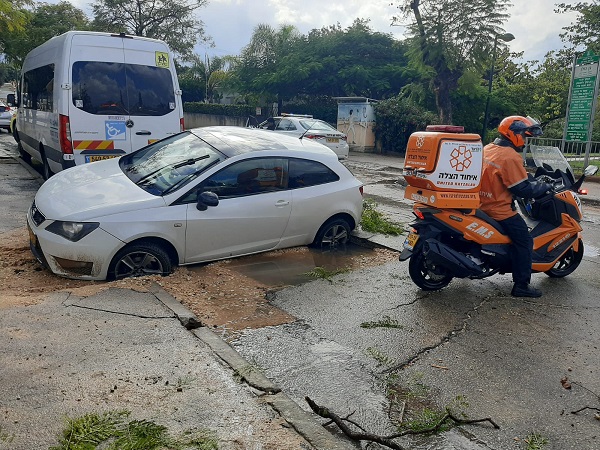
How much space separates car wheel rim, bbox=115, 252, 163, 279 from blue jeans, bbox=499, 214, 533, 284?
3641mm

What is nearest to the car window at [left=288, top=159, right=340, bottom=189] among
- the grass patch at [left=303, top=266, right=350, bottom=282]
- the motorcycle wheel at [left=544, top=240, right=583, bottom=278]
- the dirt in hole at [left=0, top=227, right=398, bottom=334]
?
the grass patch at [left=303, top=266, right=350, bottom=282]

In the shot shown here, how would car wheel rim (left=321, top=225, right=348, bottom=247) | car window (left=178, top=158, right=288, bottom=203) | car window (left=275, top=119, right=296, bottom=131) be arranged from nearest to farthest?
car window (left=178, top=158, right=288, bottom=203) < car wheel rim (left=321, top=225, right=348, bottom=247) < car window (left=275, top=119, right=296, bottom=131)

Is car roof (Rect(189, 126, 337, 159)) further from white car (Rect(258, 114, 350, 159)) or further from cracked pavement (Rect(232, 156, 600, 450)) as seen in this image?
white car (Rect(258, 114, 350, 159))

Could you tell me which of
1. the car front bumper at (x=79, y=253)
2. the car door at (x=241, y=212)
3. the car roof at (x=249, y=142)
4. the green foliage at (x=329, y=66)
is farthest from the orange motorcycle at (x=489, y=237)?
the green foliage at (x=329, y=66)

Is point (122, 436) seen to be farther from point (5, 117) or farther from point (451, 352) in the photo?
point (5, 117)

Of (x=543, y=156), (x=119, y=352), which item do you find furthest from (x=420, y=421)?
(x=543, y=156)

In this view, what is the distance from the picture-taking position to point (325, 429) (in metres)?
3.28

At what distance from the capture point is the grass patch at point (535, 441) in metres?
3.32

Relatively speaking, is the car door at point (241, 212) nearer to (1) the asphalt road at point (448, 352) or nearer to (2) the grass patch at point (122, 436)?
(1) the asphalt road at point (448, 352)

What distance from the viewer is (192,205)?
5867 millimetres

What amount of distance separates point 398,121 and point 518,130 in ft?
61.5

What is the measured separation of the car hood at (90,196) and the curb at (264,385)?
110cm

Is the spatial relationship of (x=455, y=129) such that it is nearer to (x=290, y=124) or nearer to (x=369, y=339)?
(x=369, y=339)

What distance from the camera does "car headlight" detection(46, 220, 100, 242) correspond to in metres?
5.32
